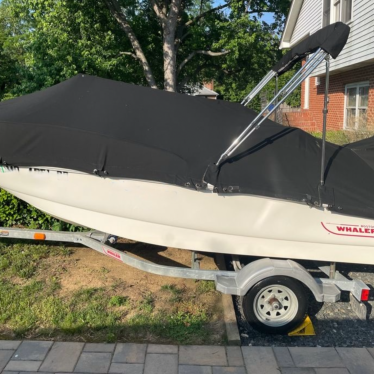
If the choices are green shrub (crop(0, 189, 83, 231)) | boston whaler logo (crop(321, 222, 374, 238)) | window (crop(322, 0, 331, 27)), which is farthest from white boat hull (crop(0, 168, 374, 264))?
window (crop(322, 0, 331, 27))

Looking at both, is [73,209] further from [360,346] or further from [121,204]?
[360,346]

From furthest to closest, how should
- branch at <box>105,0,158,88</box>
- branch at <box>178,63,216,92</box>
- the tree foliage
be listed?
branch at <box>178,63,216,92</box>
branch at <box>105,0,158,88</box>
the tree foliage

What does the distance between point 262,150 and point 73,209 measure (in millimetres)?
1884

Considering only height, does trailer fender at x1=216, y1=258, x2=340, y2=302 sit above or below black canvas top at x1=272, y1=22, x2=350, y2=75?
below

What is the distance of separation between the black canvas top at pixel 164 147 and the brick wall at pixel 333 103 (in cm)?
710

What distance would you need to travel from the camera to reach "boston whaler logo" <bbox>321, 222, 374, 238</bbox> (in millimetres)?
3609

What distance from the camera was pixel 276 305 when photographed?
3.84 meters

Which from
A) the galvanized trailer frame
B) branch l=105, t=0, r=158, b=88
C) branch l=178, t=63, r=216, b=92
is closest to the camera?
the galvanized trailer frame

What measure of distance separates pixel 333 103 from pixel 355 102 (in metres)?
1.89

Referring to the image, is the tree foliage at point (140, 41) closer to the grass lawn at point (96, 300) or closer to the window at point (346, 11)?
the window at point (346, 11)

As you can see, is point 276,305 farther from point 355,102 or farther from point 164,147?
point 355,102

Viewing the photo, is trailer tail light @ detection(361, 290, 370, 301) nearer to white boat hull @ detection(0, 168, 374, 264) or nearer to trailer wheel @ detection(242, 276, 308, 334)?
white boat hull @ detection(0, 168, 374, 264)

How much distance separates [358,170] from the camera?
418 cm

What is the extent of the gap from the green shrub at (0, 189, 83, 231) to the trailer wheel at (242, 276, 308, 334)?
8.49ft
